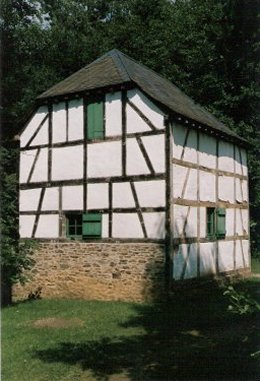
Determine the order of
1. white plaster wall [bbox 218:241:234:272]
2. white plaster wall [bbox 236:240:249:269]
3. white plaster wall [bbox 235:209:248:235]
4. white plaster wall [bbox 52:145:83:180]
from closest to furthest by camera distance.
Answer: white plaster wall [bbox 52:145:83:180] < white plaster wall [bbox 218:241:234:272] < white plaster wall [bbox 236:240:249:269] < white plaster wall [bbox 235:209:248:235]

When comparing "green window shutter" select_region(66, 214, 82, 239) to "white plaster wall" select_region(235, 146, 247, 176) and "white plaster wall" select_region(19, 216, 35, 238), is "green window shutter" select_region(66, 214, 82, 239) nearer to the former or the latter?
"white plaster wall" select_region(19, 216, 35, 238)

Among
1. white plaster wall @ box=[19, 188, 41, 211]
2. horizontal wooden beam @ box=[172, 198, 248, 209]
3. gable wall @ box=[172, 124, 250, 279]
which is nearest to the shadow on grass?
gable wall @ box=[172, 124, 250, 279]

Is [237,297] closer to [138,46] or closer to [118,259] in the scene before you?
[118,259]

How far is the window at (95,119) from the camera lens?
15758 millimetres

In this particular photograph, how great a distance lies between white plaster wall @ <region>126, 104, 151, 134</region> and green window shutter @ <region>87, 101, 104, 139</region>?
1.03 metres

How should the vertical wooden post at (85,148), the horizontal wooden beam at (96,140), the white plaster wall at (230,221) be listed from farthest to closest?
the white plaster wall at (230,221)
the vertical wooden post at (85,148)
the horizontal wooden beam at (96,140)

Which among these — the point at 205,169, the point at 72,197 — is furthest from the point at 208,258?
the point at 72,197

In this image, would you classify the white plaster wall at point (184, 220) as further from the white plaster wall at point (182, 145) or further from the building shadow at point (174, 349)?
the building shadow at point (174, 349)

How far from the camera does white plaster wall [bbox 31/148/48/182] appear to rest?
17.1 meters

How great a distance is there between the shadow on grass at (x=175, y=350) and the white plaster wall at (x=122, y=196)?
3.44 meters

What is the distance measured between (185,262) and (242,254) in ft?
18.7

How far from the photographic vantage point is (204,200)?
16.5 m

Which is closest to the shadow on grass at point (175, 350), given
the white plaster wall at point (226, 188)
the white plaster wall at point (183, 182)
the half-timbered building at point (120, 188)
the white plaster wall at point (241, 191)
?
the half-timbered building at point (120, 188)

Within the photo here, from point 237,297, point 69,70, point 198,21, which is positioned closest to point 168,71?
point 198,21
